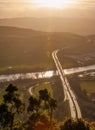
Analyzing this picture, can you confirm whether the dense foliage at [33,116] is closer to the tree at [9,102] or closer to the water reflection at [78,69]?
the tree at [9,102]

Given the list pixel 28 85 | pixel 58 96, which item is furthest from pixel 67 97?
pixel 28 85

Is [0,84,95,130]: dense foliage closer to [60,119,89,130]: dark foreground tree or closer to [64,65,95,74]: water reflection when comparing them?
[60,119,89,130]: dark foreground tree

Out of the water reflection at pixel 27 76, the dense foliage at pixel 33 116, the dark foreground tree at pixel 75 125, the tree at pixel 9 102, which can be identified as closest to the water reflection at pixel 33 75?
the water reflection at pixel 27 76

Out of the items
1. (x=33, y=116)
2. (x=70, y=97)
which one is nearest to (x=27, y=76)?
(x=70, y=97)

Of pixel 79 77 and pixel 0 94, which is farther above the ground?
pixel 79 77

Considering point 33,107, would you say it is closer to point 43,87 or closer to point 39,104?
point 39,104

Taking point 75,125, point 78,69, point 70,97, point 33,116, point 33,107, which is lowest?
point 75,125

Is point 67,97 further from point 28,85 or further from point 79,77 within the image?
point 79,77

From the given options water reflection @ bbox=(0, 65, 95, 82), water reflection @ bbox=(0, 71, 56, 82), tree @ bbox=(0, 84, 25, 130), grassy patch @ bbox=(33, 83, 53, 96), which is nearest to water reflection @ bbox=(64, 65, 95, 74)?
water reflection @ bbox=(0, 65, 95, 82)
